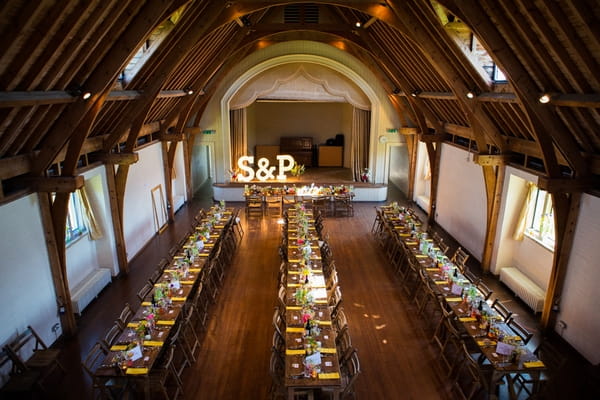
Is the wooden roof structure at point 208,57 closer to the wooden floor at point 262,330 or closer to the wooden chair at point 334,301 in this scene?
the wooden floor at point 262,330

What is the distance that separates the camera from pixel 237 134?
19609 millimetres

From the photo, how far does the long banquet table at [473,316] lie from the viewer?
6551 millimetres

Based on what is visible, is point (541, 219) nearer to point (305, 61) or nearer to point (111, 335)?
point (111, 335)

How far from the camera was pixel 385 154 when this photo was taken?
754 inches

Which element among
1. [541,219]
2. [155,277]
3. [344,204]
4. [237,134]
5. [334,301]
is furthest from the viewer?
[237,134]

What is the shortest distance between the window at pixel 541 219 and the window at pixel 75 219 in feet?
37.6

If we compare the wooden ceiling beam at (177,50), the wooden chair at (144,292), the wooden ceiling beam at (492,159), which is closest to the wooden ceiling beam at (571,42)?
the wooden ceiling beam at (492,159)

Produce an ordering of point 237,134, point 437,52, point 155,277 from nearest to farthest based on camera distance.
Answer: point 437,52
point 155,277
point 237,134

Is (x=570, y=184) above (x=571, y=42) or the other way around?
the other way around

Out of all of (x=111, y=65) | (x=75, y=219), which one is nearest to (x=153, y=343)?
(x=111, y=65)

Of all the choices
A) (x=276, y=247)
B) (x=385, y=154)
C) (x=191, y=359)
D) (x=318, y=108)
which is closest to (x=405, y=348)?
(x=191, y=359)

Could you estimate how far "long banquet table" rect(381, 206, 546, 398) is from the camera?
6.55 metres

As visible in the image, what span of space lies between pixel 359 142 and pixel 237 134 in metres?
5.98

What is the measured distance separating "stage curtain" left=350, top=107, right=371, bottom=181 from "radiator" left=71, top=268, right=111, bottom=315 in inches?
504
